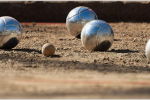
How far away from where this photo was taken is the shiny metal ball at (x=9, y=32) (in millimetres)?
17812

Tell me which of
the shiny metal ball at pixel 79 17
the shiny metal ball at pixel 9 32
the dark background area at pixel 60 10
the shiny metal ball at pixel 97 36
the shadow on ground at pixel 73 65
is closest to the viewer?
the shadow on ground at pixel 73 65

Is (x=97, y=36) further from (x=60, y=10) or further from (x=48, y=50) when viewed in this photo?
(x=60, y=10)

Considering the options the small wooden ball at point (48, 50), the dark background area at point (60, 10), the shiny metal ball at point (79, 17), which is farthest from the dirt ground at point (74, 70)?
the dark background area at point (60, 10)

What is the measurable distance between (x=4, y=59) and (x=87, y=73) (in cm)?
351

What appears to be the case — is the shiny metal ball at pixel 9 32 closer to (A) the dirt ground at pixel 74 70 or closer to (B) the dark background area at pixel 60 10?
(A) the dirt ground at pixel 74 70

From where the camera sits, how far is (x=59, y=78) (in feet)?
41.6

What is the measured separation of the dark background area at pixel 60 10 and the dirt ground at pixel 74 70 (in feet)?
26.3

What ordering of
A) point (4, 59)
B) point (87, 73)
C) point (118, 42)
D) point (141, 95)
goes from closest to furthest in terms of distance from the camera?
point (141, 95) → point (87, 73) → point (4, 59) → point (118, 42)

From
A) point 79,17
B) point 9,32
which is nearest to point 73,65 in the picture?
point 9,32

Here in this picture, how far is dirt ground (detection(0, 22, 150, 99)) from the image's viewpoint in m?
11.1

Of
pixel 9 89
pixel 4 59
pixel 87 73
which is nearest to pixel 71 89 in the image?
pixel 9 89

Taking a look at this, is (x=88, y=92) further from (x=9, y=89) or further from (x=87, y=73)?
(x=87, y=73)

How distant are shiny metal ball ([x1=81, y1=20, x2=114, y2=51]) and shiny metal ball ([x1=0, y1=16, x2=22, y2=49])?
222cm

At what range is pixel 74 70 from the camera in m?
14.2
